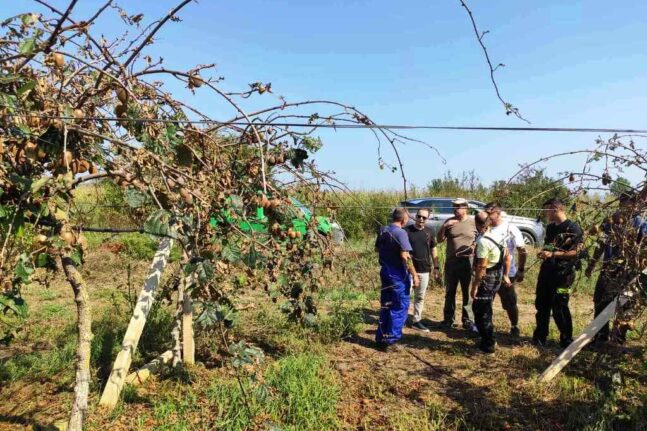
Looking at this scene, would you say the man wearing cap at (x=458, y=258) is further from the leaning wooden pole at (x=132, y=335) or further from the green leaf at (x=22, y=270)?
the green leaf at (x=22, y=270)

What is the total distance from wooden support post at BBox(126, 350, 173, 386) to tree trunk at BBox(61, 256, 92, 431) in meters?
1.17

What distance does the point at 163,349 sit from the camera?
4.54 meters

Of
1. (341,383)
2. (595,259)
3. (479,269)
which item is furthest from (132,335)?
(595,259)

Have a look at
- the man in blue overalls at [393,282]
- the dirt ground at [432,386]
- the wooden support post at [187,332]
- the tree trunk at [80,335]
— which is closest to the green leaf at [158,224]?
the tree trunk at [80,335]

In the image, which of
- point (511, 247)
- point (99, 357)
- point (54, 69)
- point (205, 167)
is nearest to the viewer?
point (54, 69)

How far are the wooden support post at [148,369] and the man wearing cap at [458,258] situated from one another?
3.23m

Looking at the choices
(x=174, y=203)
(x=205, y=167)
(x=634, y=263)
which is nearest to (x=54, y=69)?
(x=205, y=167)

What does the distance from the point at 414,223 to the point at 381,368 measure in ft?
6.15

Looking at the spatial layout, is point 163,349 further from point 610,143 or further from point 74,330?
point 610,143

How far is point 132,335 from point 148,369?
0.50 meters

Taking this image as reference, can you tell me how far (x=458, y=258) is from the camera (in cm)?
565

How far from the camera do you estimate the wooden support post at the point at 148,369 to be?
3.81 metres

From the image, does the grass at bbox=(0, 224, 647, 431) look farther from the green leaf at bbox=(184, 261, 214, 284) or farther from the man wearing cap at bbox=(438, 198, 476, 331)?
the green leaf at bbox=(184, 261, 214, 284)

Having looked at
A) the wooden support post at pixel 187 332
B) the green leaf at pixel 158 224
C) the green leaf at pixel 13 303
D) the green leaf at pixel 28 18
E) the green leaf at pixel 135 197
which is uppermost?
the green leaf at pixel 28 18
